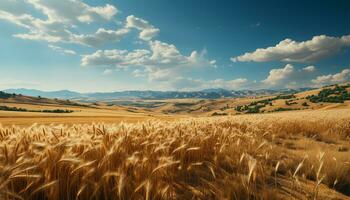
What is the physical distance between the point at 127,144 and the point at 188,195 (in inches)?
63.4

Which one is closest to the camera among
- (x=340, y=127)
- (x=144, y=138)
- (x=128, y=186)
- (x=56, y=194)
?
(x=56, y=194)

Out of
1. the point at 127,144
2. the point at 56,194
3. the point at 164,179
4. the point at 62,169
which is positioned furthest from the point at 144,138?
the point at 56,194

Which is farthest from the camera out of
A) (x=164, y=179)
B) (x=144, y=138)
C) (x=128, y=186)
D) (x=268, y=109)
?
(x=268, y=109)

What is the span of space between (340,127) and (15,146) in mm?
15007

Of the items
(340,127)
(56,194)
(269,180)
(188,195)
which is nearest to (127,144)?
(188,195)

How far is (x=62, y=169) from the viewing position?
307 centimetres

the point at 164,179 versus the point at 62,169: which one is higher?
the point at 62,169

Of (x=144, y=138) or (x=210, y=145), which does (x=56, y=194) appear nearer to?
(x=144, y=138)

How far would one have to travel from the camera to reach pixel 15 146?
10.1 ft

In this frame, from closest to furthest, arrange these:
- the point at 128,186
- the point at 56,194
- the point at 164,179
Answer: the point at 56,194
the point at 128,186
the point at 164,179

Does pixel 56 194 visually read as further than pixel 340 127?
No

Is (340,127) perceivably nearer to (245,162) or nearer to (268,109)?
(245,162)

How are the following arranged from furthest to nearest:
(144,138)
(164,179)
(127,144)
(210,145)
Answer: (210,145) < (144,138) < (127,144) < (164,179)

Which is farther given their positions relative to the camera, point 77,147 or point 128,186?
point 77,147
